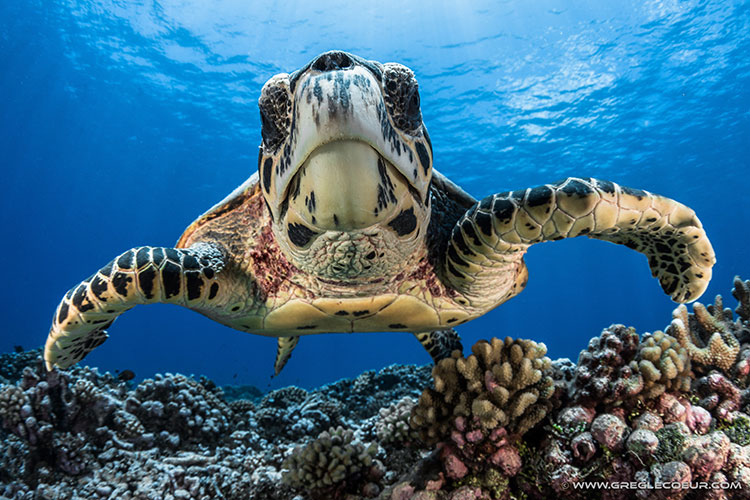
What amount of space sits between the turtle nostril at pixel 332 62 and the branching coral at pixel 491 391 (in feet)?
6.12

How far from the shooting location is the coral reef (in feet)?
6.03

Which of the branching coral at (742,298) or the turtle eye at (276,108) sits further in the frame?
the branching coral at (742,298)

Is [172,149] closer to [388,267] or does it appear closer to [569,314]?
[388,267]

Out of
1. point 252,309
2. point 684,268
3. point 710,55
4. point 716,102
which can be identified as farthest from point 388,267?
point 716,102

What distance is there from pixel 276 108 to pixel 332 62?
0.40 metres

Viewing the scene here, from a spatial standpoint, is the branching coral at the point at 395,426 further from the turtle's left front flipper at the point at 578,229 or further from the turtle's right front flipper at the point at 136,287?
the turtle's right front flipper at the point at 136,287

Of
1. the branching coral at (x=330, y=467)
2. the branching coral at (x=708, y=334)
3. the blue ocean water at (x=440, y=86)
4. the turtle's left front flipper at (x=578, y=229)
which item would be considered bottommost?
the branching coral at (x=330, y=467)

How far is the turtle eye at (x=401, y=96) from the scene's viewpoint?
1.80m

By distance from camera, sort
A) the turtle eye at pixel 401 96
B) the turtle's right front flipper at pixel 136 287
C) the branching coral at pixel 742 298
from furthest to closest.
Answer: the branching coral at pixel 742 298
the turtle's right front flipper at pixel 136 287
the turtle eye at pixel 401 96

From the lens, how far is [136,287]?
2.36 meters

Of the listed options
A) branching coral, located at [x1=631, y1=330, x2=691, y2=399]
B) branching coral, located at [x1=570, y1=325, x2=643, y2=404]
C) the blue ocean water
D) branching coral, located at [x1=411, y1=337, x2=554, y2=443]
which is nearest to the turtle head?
branching coral, located at [x1=411, y1=337, x2=554, y2=443]

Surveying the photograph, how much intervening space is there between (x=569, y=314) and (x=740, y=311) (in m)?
89.5

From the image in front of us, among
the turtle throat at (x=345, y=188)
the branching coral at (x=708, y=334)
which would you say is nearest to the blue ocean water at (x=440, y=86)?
the branching coral at (x=708, y=334)

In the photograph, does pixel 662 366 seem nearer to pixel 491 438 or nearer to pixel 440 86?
pixel 491 438
